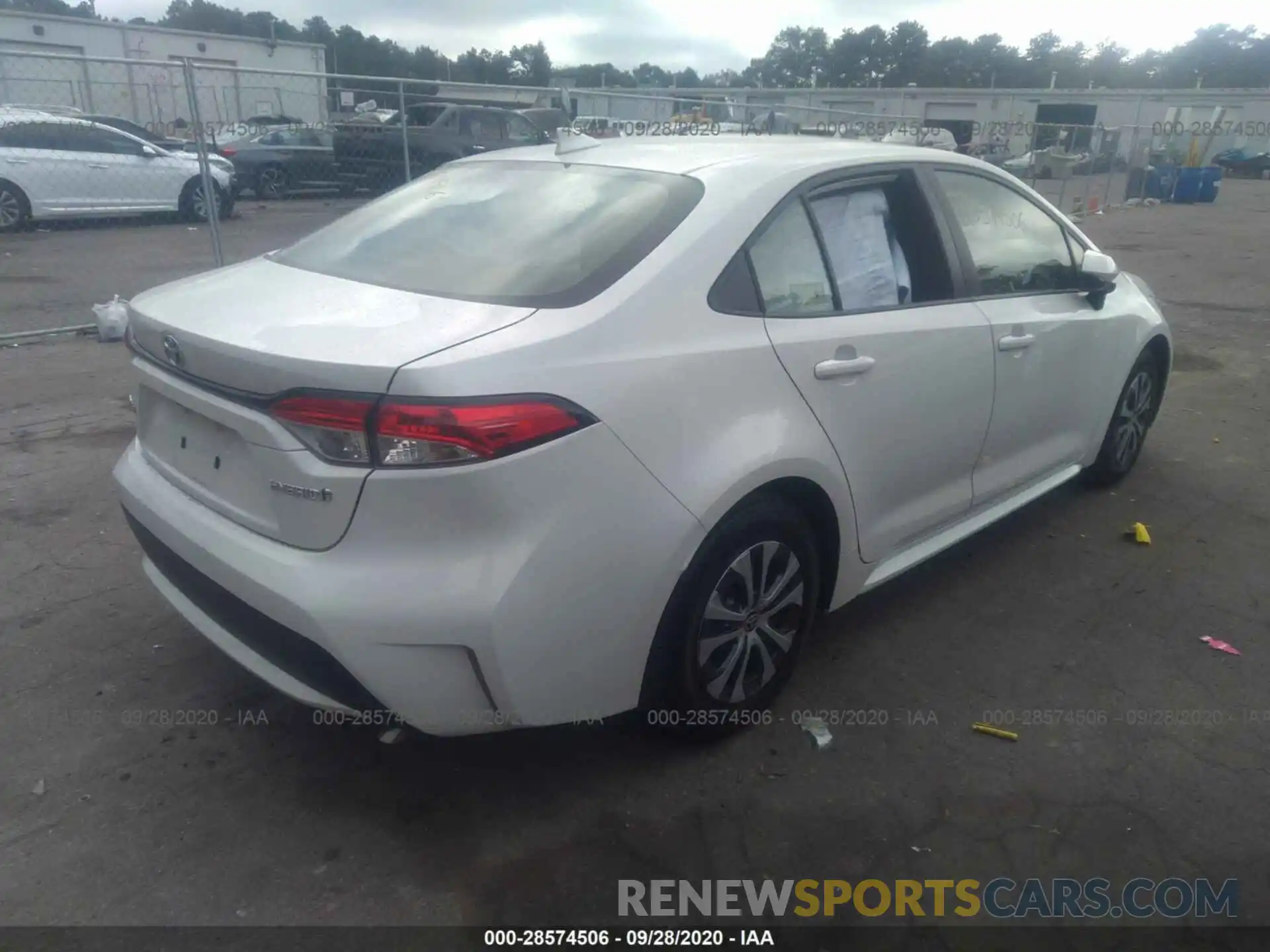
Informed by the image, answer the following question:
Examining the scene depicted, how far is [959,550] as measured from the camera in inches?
173

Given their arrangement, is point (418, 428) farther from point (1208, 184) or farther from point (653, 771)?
point (1208, 184)

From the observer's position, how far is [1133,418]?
4.98m

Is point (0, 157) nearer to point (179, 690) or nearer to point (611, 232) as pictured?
point (179, 690)

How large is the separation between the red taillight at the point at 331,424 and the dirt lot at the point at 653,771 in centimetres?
109

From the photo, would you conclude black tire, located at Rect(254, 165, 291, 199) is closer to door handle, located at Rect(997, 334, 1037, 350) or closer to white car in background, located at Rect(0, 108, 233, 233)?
white car in background, located at Rect(0, 108, 233, 233)

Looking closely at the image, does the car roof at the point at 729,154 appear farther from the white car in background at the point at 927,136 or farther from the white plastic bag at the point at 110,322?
the white car in background at the point at 927,136

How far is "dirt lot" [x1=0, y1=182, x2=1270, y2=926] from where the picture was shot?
2.42 m

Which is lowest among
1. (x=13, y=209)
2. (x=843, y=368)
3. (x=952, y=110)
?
(x=13, y=209)

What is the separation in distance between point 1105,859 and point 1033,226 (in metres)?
2.60

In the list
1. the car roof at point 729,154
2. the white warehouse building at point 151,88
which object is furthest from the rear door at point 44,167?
the car roof at point 729,154

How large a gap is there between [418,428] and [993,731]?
6.92 feet

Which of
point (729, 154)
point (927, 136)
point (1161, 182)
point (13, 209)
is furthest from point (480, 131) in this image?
point (1161, 182)

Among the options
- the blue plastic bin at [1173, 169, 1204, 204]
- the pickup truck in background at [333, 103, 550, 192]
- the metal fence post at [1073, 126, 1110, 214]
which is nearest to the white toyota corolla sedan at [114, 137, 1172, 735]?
the pickup truck in background at [333, 103, 550, 192]

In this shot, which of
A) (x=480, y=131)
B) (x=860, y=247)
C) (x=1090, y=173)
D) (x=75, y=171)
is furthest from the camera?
(x=1090, y=173)
